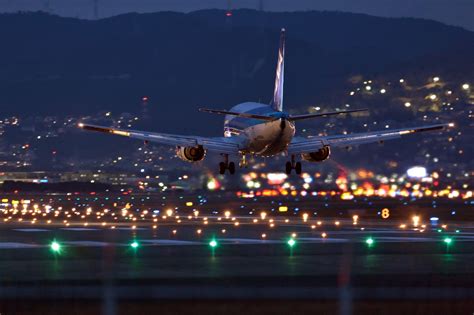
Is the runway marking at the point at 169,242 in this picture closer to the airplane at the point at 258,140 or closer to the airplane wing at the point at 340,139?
the airplane at the point at 258,140

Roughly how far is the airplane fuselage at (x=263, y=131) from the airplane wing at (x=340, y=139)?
1.85 m

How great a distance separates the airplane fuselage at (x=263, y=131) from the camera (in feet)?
273

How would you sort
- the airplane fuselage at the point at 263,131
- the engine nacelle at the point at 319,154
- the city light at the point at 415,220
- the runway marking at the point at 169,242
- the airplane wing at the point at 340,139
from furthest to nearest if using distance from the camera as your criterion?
the engine nacelle at the point at 319,154 → the airplane wing at the point at 340,139 → the airplane fuselage at the point at 263,131 → the city light at the point at 415,220 → the runway marking at the point at 169,242

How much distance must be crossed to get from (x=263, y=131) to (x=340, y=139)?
1070 cm

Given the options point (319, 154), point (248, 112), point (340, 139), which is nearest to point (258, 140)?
point (248, 112)

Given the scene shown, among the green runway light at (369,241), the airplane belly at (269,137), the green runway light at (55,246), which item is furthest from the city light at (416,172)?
the green runway light at (55,246)

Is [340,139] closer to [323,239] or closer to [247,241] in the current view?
[323,239]

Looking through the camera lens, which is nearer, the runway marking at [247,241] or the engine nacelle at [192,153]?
the runway marking at [247,241]

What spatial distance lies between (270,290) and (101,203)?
9110 cm

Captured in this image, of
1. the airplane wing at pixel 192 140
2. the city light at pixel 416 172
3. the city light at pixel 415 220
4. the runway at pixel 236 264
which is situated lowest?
the runway at pixel 236 264

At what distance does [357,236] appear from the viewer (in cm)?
6388

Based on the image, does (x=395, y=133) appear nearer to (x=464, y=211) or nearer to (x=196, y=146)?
(x=464, y=211)

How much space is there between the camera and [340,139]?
93.9 m

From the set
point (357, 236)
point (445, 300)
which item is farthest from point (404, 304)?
point (357, 236)
